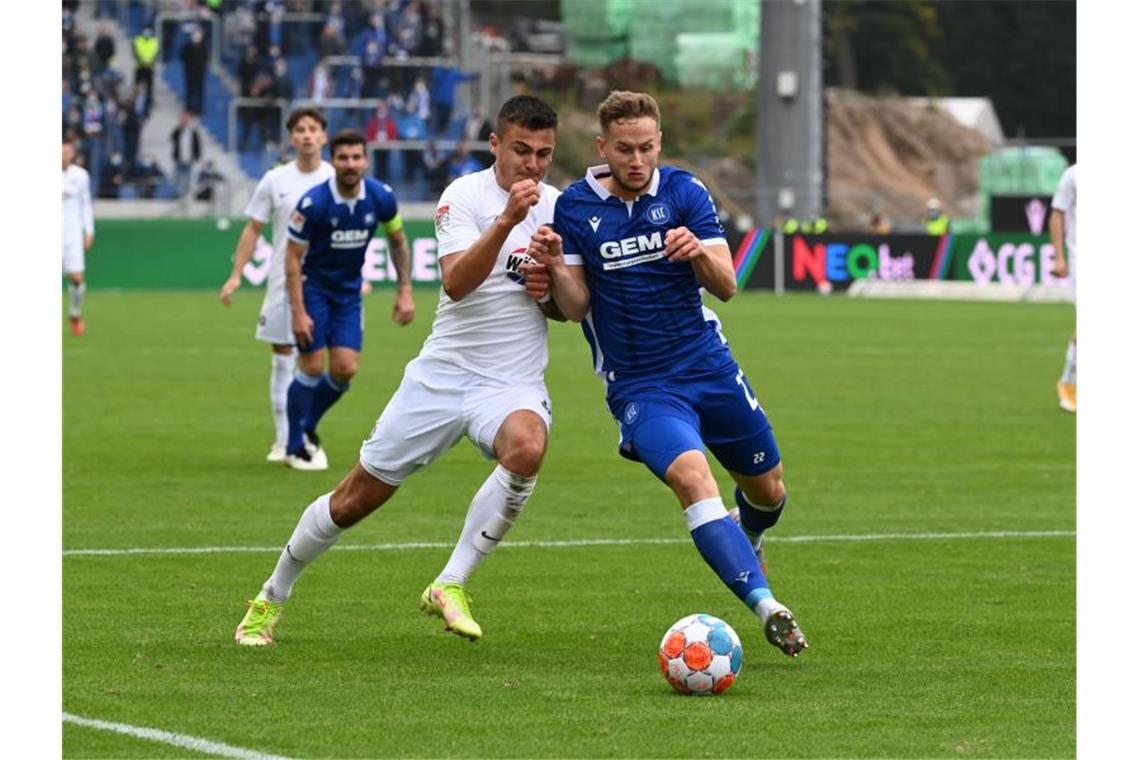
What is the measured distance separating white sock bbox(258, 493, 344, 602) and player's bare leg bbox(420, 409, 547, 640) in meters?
0.44

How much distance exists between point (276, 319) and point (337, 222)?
1.40m

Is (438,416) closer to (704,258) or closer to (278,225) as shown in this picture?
(704,258)

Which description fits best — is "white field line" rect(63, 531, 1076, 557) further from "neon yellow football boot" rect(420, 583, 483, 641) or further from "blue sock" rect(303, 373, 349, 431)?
"blue sock" rect(303, 373, 349, 431)

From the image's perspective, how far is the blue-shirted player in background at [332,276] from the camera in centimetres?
1366

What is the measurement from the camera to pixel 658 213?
807cm

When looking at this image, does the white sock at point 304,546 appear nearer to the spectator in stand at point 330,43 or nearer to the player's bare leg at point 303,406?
the player's bare leg at point 303,406

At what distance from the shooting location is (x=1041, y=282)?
40.5m

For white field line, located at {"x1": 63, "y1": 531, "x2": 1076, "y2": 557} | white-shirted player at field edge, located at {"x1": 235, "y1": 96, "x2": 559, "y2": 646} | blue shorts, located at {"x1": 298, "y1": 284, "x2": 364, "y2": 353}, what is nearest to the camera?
white-shirted player at field edge, located at {"x1": 235, "y1": 96, "x2": 559, "y2": 646}

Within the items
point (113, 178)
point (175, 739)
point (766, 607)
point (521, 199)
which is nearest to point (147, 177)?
point (113, 178)

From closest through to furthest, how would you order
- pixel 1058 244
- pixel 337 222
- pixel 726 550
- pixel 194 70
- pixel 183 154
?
pixel 726 550 < pixel 337 222 < pixel 1058 244 < pixel 183 154 < pixel 194 70

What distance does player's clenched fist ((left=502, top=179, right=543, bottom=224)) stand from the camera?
7562 millimetres

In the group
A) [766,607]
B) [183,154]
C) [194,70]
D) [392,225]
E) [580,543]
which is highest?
[194,70]

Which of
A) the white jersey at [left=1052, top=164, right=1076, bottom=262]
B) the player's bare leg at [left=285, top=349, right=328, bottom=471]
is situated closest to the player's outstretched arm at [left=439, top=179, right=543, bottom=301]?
the player's bare leg at [left=285, top=349, right=328, bottom=471]

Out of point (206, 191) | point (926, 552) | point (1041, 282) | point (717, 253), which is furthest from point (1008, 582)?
point (206, 191)
